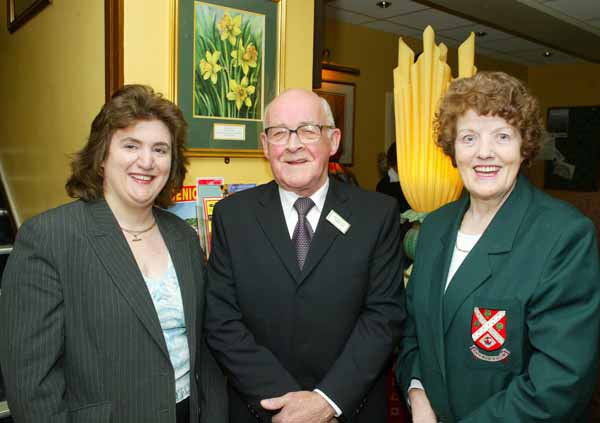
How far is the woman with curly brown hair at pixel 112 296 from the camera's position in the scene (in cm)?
132

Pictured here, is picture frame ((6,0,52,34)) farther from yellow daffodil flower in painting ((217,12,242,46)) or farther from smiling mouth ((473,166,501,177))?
smiling mouth ((473,166,501,177))

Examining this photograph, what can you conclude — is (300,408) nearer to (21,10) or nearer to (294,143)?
(294,143)

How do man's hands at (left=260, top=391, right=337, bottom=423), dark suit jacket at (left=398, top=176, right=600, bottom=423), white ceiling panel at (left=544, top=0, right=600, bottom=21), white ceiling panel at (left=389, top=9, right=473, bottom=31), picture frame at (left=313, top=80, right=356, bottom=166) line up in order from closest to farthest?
1. dark suit jacket at (left=398, top=176, right=600, bottom=423)
2. man's hands at (left=260, top=391, right=337, bottom=423)
3. white ceiling panel at (left=544, top=0, right=600, bottom=21)
4. white ceiling panel at (left=389, top=9, right=473, bottom=31)
5. picture frame at (left=313, top=80, right=356, bottom=166)

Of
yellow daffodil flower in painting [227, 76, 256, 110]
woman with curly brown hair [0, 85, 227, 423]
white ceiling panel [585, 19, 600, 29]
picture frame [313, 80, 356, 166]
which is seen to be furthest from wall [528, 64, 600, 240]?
woman with curly brown hair [0, 85, 227, 423]

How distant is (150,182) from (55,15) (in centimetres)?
164

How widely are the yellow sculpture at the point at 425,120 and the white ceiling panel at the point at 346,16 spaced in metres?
3.55

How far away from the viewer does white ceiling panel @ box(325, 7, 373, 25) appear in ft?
17.3

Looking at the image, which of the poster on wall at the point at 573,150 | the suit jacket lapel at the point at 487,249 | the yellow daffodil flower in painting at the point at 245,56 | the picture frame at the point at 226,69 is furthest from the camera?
the poster on wall at the point at 573,150

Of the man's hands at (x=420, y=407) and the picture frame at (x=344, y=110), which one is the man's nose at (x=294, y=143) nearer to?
the man's hands at (x=420, y=407)

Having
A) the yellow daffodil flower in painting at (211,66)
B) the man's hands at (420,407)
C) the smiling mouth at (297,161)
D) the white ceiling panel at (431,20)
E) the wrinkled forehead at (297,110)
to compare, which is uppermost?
the white ceiling panel at (431,20)

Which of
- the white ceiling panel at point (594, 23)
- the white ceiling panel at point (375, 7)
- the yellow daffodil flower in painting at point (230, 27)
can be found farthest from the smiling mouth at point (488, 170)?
the white ceiling panel at point (594, 23)

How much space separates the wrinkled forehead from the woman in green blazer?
15.4 inches

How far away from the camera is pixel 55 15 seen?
2.63 metres

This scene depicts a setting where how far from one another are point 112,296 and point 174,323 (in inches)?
8.4
